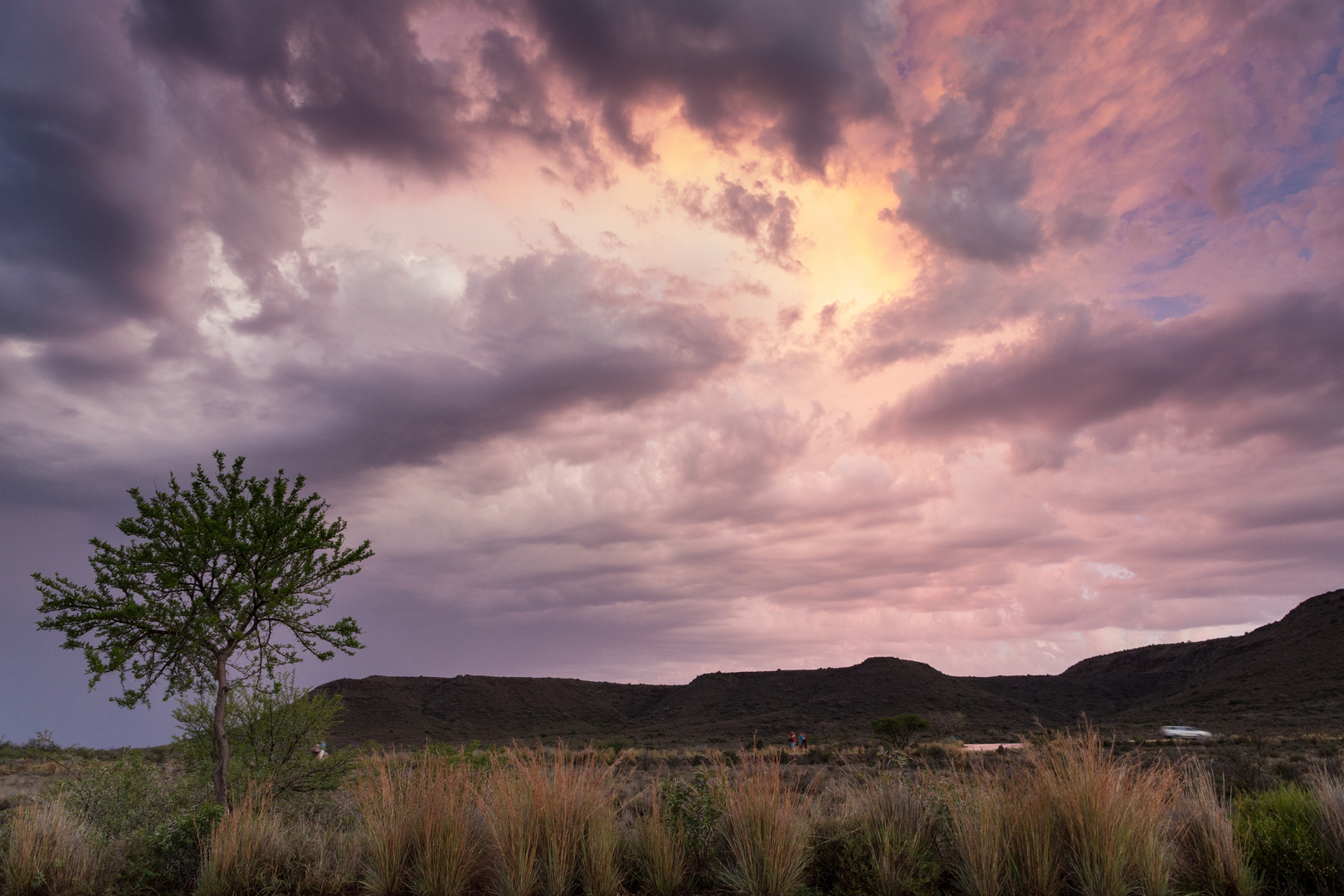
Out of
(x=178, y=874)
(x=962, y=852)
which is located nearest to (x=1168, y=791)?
(x=962, y=852)

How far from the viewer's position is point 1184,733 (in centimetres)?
5022

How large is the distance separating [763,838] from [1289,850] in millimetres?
6559

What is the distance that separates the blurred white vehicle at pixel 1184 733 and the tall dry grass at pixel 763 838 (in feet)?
162

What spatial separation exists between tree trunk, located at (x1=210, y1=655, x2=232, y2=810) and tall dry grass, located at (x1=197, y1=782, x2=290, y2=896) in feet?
15.2

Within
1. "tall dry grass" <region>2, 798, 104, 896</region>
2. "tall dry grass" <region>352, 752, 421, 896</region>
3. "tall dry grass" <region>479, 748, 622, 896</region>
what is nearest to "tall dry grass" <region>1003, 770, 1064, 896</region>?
"tall dry grass" <region>479, 748, 622, 896</region>

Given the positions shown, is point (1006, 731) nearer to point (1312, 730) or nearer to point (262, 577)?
point (1312, 730)

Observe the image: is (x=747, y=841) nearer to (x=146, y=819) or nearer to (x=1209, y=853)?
(x=1209, y=853)

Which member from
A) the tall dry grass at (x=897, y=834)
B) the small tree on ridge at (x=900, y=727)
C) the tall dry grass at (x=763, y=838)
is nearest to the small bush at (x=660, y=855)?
the tall dry grass at (x=763, y=838)

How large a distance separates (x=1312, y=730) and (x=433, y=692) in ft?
302

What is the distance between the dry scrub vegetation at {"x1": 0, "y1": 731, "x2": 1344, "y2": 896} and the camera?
8297 millimetres

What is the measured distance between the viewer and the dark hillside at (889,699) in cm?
6769

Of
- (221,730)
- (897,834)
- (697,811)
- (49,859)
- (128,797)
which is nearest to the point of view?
(897,834)

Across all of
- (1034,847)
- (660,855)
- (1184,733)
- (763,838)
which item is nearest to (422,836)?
(660,855)

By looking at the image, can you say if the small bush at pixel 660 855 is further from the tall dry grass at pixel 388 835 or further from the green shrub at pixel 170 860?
the green shrub at pixel 170 860
